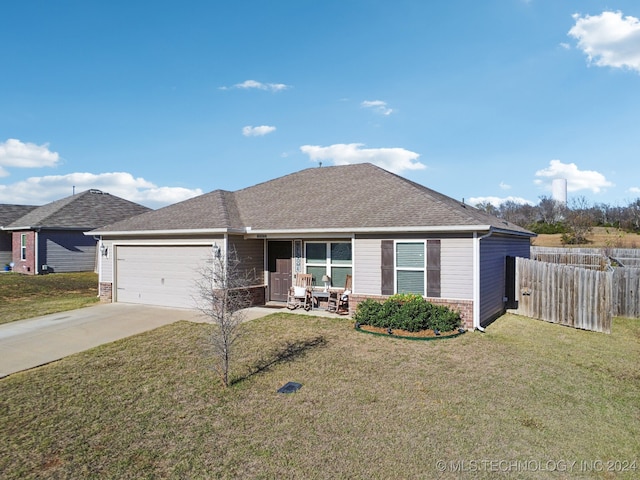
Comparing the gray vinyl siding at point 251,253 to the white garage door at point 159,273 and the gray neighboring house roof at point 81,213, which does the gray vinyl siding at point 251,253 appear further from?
the gray neighboring house roof at point 81,213

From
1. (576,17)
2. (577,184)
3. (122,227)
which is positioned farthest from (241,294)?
(577,184)

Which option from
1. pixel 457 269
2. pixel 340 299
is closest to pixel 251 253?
pixel 340 299

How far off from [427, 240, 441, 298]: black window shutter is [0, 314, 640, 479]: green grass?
186cm

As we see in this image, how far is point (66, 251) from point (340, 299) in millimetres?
19812

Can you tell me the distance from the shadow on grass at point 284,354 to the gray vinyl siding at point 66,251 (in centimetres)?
1917

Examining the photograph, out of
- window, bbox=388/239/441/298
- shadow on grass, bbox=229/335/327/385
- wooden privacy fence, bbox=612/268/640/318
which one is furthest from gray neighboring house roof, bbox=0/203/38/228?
wooden privacy fence, bbox=612/268/640/318

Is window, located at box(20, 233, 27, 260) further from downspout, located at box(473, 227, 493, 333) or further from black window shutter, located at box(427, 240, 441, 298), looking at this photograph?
downspout, located at box(473, 227, 493, 333)

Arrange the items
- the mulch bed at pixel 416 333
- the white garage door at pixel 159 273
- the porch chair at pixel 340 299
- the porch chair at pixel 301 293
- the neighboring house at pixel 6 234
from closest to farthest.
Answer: the mulch bed at pixel 416 333
the porch chair at pixel 340 299
the porch chair at pixel 301 293
the white garage door at pixel 159 273
the neighboring house at pixel 6 234

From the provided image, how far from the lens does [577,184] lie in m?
61.8

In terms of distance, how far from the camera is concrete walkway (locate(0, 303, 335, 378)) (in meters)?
7.48

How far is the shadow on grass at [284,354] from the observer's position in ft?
21.4

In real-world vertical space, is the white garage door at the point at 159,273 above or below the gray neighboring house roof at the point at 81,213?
below

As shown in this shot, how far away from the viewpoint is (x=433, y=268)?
9.95 metres

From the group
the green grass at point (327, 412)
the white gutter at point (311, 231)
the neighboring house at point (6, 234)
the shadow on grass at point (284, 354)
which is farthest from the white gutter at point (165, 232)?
the neighboring house at point (6, 234)
